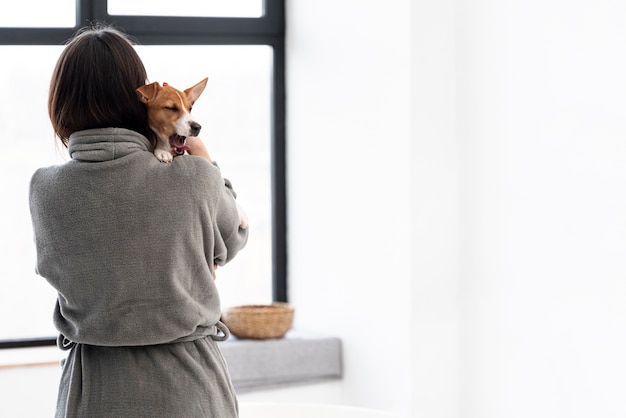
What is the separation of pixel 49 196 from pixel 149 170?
171 millimetres

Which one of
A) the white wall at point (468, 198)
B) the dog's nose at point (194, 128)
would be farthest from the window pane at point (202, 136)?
the dog's nose at point (194, 128)

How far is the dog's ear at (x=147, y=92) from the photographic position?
151cm

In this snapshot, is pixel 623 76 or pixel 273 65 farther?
pixel 273 65

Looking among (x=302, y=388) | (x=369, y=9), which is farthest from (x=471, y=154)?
(x=302, y=388)

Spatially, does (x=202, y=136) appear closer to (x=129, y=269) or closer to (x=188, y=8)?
(x=188, y=8)

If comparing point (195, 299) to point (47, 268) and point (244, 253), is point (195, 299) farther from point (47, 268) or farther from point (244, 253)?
point (244, 253)

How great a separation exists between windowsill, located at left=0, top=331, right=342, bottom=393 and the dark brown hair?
151 centimetres

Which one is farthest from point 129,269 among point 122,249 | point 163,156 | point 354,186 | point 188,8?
point 188,8

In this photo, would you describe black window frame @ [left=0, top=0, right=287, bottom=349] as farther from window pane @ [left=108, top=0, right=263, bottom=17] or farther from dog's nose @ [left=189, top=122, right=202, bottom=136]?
dog's nose @ [left=189, top=122, right=202, bottom=136]

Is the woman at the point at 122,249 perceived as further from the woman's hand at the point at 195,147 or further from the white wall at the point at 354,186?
→ the white wall at the point at 354,186

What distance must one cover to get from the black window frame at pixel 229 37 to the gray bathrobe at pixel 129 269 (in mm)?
1709

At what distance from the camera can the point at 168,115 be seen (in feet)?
5.09

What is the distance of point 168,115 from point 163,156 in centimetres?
→ 8

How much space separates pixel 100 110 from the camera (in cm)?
149
